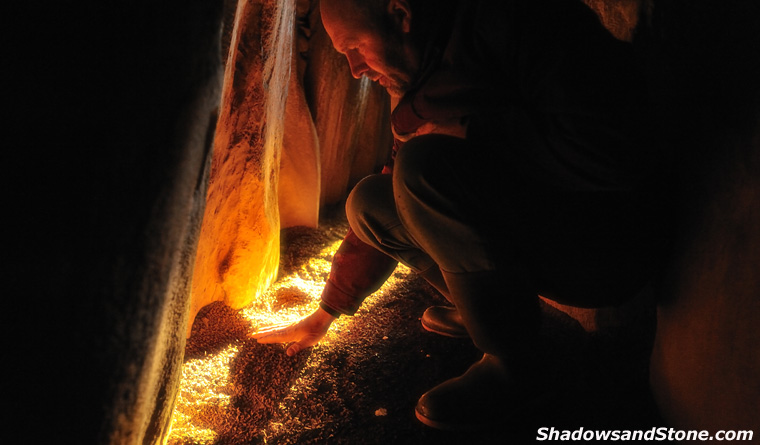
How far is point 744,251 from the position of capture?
1.00 meters

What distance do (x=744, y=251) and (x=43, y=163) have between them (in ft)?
4.59

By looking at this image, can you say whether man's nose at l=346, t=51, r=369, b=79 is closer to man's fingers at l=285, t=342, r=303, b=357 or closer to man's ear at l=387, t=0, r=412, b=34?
man's ear at l=387, t=0, r=412, b=34

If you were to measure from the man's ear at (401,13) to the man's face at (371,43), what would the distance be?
0.02 m

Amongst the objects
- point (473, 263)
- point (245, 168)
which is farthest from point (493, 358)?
point (245, 168)

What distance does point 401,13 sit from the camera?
1.35 meters

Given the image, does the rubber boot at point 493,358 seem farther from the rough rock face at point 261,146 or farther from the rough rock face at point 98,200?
the rough rock face at point 261,146

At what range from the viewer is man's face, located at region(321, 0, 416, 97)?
137 centimetres

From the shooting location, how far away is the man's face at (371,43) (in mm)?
1367

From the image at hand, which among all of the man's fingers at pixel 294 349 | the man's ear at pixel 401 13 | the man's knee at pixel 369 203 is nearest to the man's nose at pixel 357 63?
the man's ear at pixel 401 13

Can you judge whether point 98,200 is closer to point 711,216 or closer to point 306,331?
point 306,331

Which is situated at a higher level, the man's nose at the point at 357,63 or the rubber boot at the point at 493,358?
the man's nose at the point at 357,63

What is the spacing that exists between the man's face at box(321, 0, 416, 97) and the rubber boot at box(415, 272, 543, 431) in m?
0.66

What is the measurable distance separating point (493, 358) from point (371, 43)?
1.01 m

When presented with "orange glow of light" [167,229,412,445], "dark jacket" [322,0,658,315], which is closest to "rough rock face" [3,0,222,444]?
"orange glow of light" [167,229,412,445]
